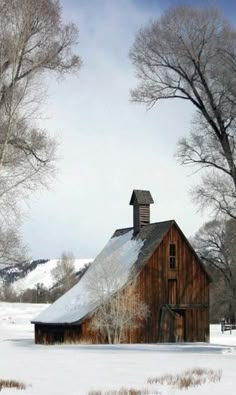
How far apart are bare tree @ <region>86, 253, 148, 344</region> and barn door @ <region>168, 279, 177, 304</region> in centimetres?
215

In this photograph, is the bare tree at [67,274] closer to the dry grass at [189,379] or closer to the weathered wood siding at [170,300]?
the weathered wood siding at [170,300]

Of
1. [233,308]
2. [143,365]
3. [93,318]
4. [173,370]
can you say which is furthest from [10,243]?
[233,308]

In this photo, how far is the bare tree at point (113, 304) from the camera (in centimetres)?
3541

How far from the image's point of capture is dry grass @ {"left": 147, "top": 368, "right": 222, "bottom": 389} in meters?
12.7

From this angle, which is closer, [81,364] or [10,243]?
[81,364]

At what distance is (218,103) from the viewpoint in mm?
24125

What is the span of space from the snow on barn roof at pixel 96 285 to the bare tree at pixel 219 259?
77.7 ft

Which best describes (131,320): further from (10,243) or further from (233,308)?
(233,308)

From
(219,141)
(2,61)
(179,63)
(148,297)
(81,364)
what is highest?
(179,63)

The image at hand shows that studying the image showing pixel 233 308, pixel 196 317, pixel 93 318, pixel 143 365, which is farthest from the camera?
pixel 233 308

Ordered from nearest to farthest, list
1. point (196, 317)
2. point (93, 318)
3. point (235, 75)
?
point (235, 75)
point (93, 318)
point (196, 317)

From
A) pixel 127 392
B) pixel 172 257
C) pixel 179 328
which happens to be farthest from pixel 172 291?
pixel 127 392

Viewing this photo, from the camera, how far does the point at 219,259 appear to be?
65812 millimetres

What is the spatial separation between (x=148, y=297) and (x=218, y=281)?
3274 cm
